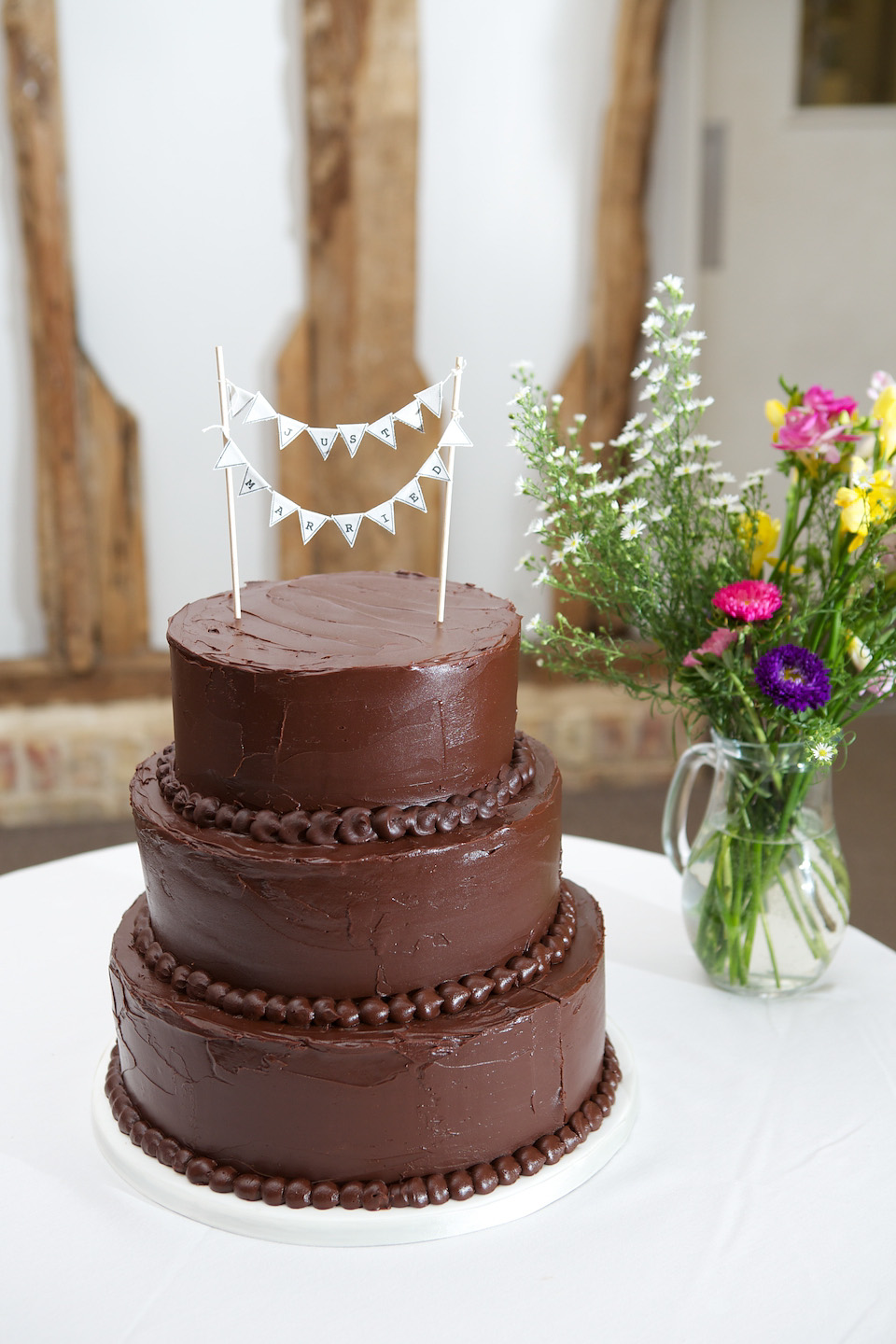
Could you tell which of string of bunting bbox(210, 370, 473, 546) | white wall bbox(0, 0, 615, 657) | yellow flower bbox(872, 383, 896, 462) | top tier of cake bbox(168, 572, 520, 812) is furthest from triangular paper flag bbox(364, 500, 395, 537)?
white wall bbox(0, 0, 615, 657)

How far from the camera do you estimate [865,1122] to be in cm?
129

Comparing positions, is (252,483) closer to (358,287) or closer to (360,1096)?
(360,1096)

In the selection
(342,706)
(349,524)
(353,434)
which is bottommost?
(342,706)

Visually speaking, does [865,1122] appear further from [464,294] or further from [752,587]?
[464,294]

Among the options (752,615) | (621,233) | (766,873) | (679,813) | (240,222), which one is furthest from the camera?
(621,233)

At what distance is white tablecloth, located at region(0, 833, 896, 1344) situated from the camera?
1027 millimetres

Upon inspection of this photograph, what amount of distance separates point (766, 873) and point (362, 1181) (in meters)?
0.63

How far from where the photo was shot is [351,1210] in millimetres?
1175

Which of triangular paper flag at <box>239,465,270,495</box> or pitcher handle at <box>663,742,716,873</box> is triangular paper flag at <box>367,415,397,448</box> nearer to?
triangular paper flag at <box>239,465,270,495</box>

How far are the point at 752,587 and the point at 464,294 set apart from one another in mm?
2081

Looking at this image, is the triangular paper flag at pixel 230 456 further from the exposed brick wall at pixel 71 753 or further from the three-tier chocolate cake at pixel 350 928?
the exposed brick wall at pixel 71 753

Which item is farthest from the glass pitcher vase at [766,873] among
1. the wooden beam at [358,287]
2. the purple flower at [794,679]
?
the wooden beam at [358,287]

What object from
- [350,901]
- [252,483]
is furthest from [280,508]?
[350,901]

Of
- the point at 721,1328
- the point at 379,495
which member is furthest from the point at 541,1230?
the point at 379,495
